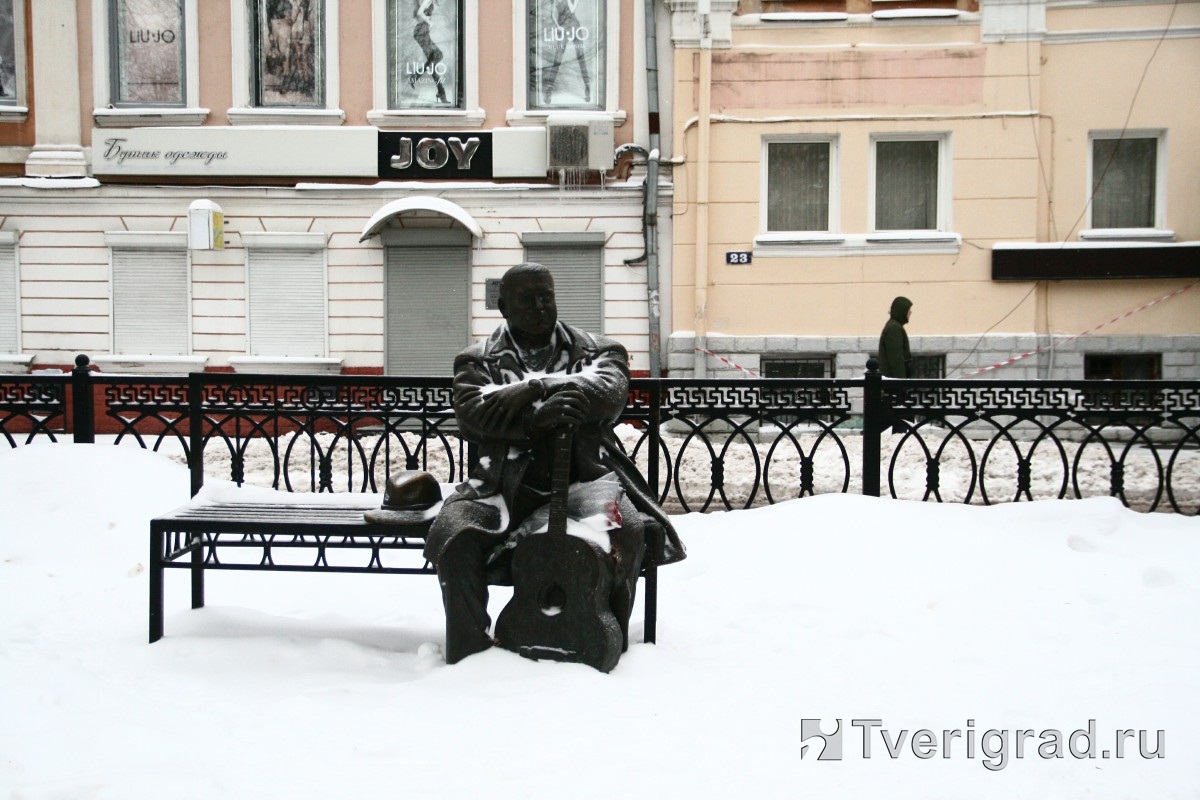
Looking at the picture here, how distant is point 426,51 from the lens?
13328 millimetres

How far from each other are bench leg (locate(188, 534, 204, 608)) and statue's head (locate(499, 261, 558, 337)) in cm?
195

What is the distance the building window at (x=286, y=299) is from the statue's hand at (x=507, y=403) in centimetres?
1007

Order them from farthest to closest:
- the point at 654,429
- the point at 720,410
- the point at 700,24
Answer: the point at 700,24
the point at 720,410
the point at 654,429

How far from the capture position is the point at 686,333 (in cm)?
1300

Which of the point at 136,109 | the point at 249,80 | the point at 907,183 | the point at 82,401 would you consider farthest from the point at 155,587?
the point at 907,183

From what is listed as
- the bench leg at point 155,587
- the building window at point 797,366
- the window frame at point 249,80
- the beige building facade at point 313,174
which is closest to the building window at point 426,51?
the beige building facade at point 313,174

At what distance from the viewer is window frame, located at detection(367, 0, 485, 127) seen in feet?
43.2

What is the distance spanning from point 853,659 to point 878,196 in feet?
33.6

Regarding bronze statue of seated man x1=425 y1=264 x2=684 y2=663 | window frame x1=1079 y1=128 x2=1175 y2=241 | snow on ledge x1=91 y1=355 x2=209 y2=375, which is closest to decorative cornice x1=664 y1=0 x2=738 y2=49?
window frame x1=1079 y1=128 x2=1175 y2=241

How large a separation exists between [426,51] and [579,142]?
2626mm

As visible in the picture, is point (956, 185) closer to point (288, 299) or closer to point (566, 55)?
point (566, 55)

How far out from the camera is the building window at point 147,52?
1338 centimetres

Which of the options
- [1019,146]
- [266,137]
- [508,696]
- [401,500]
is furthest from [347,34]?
[508,696]

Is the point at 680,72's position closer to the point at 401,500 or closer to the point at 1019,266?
the point at 1019,266
